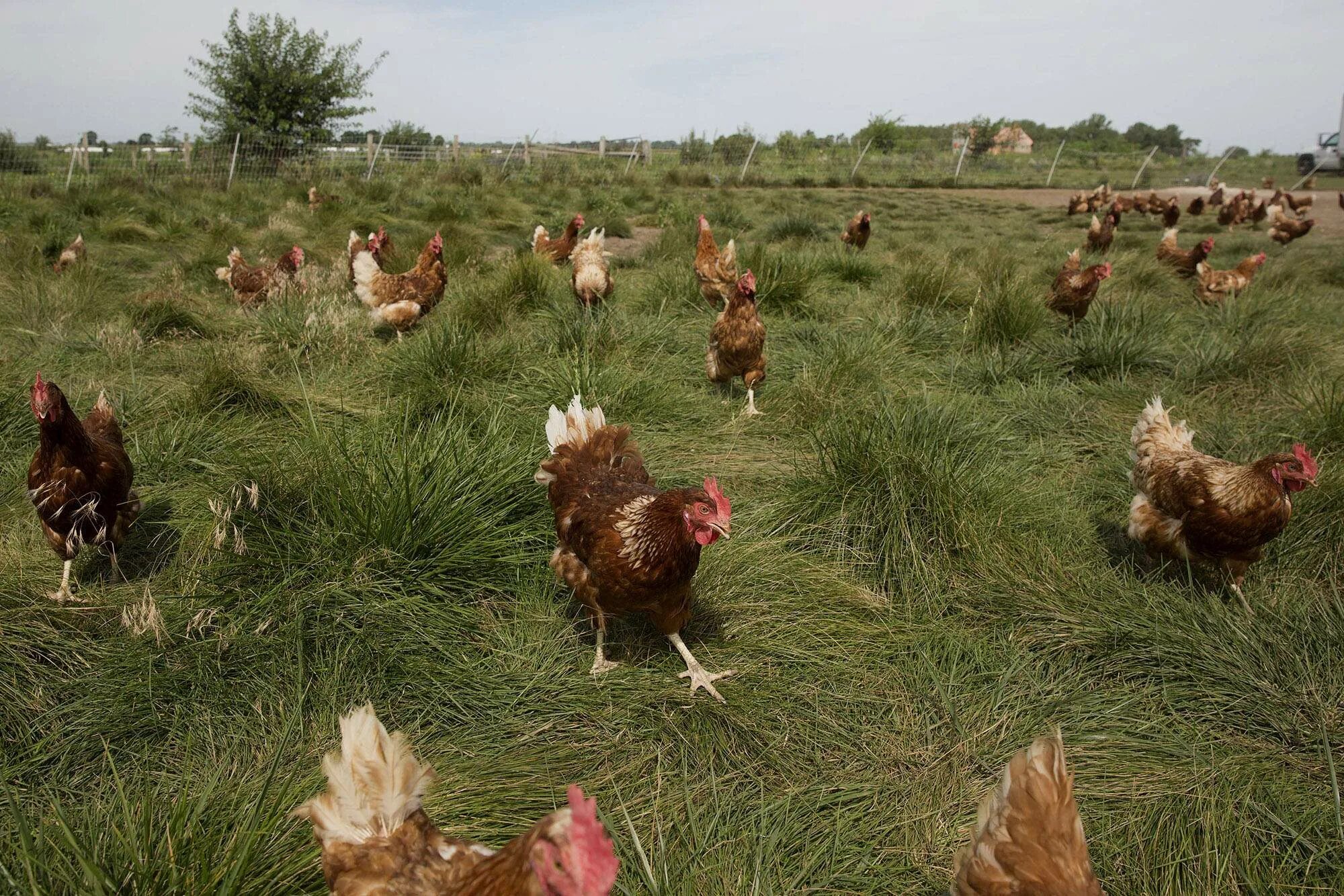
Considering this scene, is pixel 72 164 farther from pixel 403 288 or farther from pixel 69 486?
pixel 69 486

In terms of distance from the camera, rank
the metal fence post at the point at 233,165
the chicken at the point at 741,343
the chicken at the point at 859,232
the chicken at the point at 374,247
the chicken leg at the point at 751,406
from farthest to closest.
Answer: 1. the metal fence post at the point at 233,165
2. the chicken at the point at 859,232
3. the chicken at the point at 374,247
4. the chicken at the point at 741,343
5. the chicken leg at the point at 751,406

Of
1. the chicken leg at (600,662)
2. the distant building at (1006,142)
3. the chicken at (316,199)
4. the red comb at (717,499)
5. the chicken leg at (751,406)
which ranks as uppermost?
the distant building at (1006,142)

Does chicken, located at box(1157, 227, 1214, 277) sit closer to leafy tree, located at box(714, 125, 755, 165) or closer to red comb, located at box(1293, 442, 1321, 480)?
red comb, located at box(1293, 442, 1321, 480)

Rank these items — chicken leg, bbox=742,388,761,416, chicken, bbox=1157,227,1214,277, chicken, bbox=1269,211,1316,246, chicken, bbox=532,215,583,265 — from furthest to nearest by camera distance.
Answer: chicken, bbox=1269,211,1316,246 < chicken, bbox=532,215,583,265 < chicken, bbox=1157,227,1214,277 < chicken leg, bbox=742,388,761,416

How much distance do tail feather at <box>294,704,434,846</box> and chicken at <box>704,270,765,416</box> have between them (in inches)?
144

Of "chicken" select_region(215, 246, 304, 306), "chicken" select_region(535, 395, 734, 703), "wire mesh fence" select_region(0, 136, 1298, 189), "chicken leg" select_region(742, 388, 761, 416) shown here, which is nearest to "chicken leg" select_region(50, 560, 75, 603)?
"chicken" select_region(535, 395, 734, 703)

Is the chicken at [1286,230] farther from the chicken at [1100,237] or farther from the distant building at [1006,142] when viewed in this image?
the distant building at [1006,142]

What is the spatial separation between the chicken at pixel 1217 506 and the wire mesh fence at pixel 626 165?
14419mm

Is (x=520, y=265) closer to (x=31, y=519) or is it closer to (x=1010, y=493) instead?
(x=31, y=519)

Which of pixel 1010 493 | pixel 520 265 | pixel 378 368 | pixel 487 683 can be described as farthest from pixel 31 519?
pixel 1010 493

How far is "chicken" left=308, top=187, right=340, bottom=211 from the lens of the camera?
1152 cm

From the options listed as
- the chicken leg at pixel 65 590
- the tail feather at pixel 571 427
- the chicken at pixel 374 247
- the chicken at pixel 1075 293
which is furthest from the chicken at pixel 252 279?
the chicken at pixel 1075 293

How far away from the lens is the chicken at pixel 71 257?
7.12m

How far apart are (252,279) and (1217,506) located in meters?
7.52
